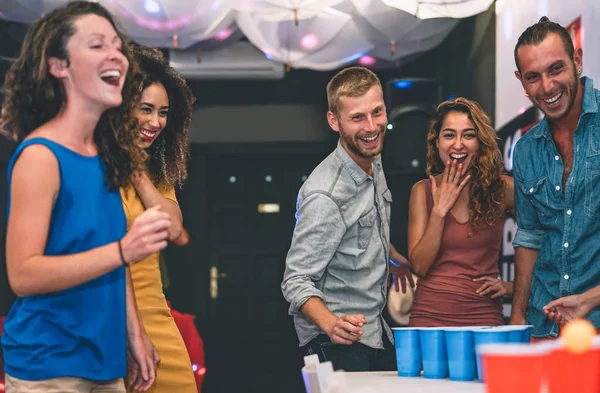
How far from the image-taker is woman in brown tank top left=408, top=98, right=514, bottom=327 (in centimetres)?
253

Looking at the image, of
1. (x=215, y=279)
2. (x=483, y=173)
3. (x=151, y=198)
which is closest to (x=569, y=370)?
(x=151, y=198)

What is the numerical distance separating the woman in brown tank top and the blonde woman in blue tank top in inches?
50.4

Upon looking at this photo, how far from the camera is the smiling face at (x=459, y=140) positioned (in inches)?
106

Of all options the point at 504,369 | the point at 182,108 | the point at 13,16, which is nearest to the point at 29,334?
the point at 504,369

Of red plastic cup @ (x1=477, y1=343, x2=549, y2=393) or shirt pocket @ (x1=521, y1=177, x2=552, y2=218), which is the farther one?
shirt pocket @ (x1=521, y1=177, x2=552, y2=218)

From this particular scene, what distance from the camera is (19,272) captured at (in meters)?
1.37

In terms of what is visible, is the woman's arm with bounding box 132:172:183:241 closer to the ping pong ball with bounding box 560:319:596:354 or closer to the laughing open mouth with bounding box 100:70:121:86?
the laughing open mouth with bounding box 100:70:121:86

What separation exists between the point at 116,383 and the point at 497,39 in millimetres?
3856

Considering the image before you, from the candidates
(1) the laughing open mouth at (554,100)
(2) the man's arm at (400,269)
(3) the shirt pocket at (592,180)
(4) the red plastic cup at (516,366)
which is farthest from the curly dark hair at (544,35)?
(4) the red plastic cup at (516,366)

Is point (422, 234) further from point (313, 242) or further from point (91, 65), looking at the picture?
point (91, 65)

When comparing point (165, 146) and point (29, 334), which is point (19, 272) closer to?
point (29, 334)

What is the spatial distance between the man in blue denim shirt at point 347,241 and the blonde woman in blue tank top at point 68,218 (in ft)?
2.42

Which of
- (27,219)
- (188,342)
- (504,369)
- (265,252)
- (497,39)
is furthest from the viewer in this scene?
(265,252)

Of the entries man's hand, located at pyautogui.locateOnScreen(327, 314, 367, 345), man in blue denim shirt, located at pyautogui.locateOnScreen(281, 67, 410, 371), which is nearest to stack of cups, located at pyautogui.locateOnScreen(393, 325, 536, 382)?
man's hand, located at pyautogui.locateOnScreen(327, 314, 367, 345)
